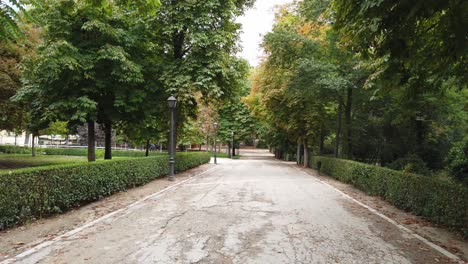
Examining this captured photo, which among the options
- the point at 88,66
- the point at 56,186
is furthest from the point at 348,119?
the point at 56,186

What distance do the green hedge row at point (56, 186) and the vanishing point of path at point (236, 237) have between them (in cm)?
127

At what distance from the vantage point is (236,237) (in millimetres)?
5891

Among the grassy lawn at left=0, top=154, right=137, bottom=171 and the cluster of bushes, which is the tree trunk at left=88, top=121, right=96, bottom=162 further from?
the cluster of bushes

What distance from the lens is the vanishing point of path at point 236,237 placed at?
192 inches

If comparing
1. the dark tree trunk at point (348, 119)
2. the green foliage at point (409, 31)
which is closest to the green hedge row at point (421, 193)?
the green foliage at point (409, 31)

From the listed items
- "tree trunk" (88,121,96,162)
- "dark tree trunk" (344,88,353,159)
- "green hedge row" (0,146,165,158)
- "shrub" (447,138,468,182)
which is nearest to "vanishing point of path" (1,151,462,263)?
"tree trunk" (88,121,96,162)

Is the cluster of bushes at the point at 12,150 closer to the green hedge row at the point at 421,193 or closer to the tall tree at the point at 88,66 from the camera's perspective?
the tall tree at the point at 88,66

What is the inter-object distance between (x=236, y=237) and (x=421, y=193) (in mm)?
5134

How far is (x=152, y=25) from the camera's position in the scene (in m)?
16.8

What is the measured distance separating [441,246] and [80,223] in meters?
6.89

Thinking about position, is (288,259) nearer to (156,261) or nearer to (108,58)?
(156,261)

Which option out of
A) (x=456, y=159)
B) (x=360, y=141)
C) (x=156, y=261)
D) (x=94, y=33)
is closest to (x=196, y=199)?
(x=156, y=261)

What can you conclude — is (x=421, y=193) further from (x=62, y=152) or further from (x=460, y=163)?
(x=62, y=152)

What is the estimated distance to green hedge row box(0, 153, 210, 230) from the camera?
248 inches
